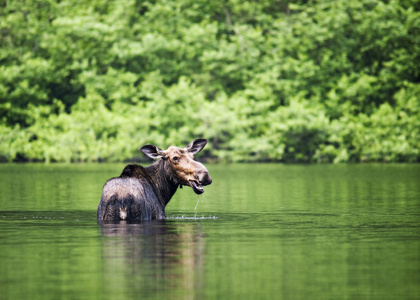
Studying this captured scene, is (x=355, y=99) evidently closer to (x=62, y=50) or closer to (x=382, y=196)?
(x=62, y=50)

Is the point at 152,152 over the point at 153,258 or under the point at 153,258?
over

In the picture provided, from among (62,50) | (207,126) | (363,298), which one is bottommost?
(363,298)

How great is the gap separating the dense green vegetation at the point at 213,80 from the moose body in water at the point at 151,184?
36.5 metres

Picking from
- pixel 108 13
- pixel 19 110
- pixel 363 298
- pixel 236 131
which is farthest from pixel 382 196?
pixel 108 13

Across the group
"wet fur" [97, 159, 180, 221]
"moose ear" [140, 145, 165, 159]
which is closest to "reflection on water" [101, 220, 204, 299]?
"wet fur" [97, 159, 180, 221]

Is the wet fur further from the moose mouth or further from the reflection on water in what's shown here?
the moose mouth

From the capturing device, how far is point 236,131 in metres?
55.2

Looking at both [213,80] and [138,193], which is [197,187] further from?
[213,80]

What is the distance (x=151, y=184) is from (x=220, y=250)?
457cm

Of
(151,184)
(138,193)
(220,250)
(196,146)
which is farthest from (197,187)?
(220,250)

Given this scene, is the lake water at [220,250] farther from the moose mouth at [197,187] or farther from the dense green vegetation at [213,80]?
the dense green vegetation at [213,80]

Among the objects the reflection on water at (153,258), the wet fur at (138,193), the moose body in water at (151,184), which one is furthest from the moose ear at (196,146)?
the reflection on water at (153,258)

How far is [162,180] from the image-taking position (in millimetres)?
17266

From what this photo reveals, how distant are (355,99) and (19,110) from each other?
20010mm
